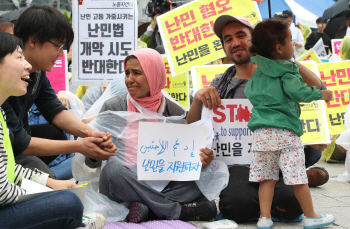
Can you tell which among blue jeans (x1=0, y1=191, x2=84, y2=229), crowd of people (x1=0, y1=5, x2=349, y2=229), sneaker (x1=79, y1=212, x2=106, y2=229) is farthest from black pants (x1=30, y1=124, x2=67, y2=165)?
blue jeans (x1=0, y1=191, x2=84, y2=229)

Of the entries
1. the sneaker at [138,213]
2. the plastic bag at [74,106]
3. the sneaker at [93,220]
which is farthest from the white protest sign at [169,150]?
the plastic bag at [74,106]

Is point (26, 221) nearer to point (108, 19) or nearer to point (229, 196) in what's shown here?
point (229, 196)

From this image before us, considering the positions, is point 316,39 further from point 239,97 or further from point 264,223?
point 264,223

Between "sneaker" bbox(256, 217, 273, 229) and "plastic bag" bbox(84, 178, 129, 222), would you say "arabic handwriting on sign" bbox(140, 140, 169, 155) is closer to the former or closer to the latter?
"plastic bag" bbox(84, 178, 129, 222)

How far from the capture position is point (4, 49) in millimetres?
1861

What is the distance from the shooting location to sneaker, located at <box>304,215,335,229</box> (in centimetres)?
257

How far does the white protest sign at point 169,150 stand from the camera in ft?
9.23

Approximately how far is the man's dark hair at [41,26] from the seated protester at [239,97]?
1069 mm

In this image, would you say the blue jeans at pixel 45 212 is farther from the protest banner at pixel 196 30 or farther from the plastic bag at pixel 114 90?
the protest banner at pixel 196 30

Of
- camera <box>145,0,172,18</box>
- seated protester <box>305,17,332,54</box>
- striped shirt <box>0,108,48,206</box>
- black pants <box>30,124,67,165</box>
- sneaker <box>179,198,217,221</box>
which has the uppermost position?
seated protester <box>305,17,332,54</box>

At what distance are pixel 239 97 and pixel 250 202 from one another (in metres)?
0.81

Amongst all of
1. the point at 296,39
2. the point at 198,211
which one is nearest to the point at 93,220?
the point at 198,211

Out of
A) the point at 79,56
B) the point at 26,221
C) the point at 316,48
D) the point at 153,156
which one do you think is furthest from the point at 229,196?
the point at 316,48

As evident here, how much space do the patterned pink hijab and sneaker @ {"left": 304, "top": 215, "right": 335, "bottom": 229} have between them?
1295mm
